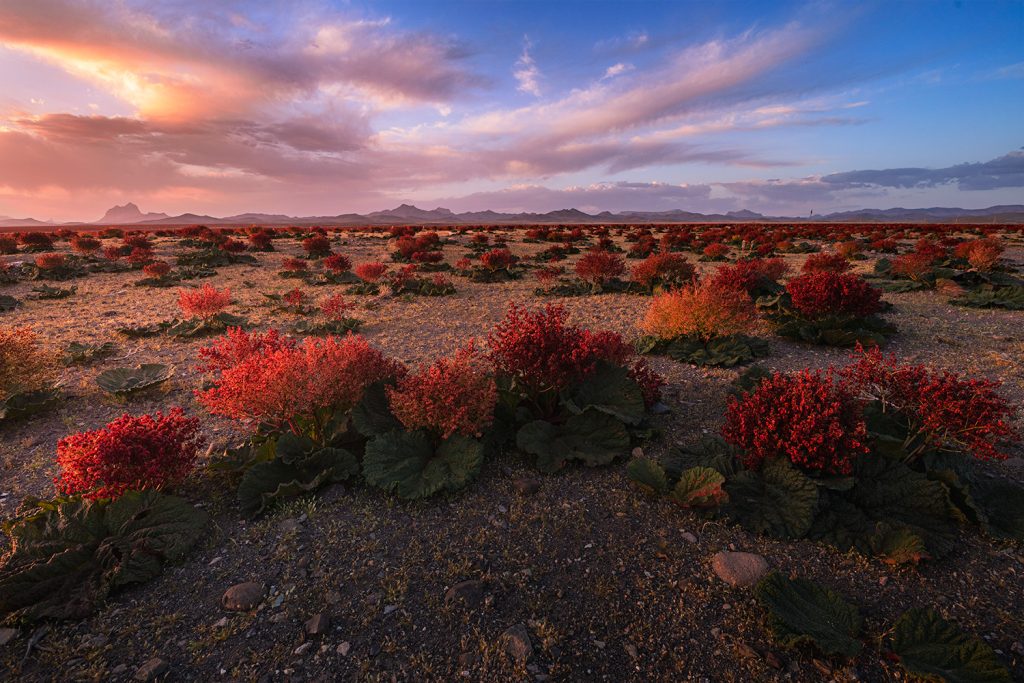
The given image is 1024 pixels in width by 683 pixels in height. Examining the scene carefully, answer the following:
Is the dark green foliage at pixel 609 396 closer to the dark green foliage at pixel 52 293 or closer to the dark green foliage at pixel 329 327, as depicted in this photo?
the dark green foliage at pixel 329 327

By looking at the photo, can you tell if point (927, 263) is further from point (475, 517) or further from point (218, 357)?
point (218, 357)

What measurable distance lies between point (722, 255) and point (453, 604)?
78.6ft

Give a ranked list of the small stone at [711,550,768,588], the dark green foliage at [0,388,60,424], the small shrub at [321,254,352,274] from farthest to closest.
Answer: the small shrub at [321,254,352,274]
the dark green foliage at [0,388,60,424]
the small stone at [711,550,768,588]

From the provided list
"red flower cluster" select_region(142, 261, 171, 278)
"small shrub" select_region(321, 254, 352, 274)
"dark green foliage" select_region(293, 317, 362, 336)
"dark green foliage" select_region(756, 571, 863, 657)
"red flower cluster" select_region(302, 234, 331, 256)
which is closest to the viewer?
"dark green foliage" select_region(756, 571, 863, 657)

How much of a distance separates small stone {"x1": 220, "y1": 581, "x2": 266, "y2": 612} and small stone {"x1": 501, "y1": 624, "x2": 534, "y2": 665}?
173 cm

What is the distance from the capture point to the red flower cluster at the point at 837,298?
8.91 m

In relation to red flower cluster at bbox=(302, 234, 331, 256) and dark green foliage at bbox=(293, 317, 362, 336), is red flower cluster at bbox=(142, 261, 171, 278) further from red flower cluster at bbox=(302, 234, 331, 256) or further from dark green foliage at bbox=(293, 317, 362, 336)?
dark green foliage at bbox=(293, 317, 362, 336)

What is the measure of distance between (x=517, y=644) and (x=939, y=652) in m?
2.37

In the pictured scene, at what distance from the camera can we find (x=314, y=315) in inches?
489

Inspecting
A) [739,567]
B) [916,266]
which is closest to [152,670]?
[739,567]

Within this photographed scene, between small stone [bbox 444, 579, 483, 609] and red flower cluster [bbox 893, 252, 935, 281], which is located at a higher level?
red flower cluster [bbox 893, 252, 935, 281]

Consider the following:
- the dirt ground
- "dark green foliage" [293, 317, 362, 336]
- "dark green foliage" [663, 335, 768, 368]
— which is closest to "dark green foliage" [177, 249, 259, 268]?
"dark green foliage" [293, 317, 362, 336]

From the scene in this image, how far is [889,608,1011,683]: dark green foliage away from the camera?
7.94ft

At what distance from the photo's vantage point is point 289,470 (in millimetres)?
4289
